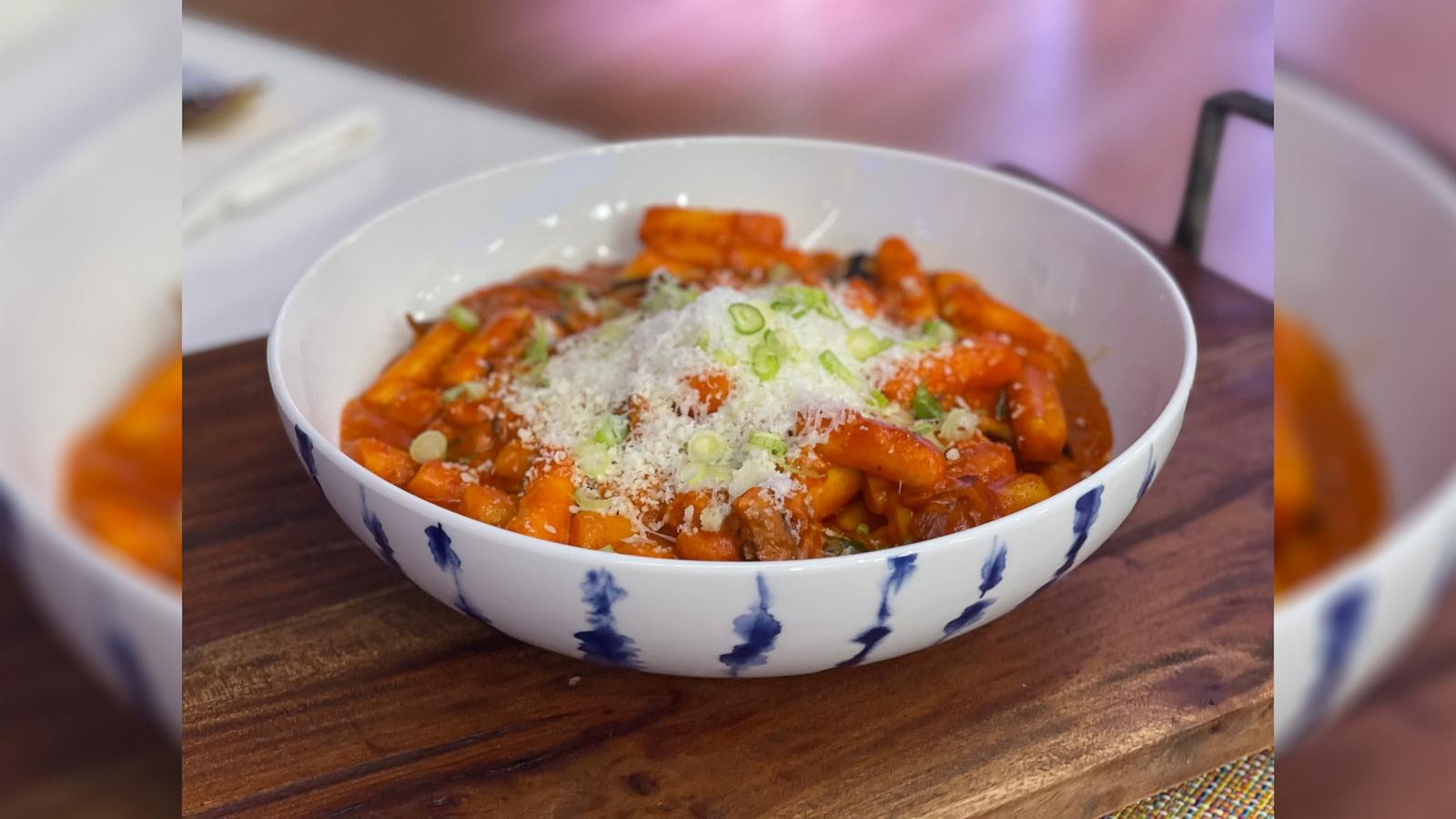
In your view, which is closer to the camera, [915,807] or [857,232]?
[915,807]

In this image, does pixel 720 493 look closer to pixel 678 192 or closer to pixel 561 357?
pixel 561 357

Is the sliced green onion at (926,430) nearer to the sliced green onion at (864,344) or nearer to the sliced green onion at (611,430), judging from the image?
the sliced green onion at (864,344)

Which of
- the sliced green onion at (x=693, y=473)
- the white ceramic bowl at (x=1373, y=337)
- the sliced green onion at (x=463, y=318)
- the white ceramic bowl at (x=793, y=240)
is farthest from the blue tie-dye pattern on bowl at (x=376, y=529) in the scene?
the white ceramic bowl at (x=1373, y=337)

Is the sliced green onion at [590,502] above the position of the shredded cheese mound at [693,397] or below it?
below

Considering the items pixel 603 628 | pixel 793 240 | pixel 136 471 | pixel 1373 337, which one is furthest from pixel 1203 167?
pixel 136 471

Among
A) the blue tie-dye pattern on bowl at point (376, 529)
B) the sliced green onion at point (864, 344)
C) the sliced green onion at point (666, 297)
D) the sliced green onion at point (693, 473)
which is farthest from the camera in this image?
the sliced green onion at point (666, 297)

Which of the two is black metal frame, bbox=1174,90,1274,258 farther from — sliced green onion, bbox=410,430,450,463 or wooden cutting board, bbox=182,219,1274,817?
sliced green onion, bbox=410,430,450,463

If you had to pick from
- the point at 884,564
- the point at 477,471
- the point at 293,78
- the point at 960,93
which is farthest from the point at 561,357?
the point at 960,93
